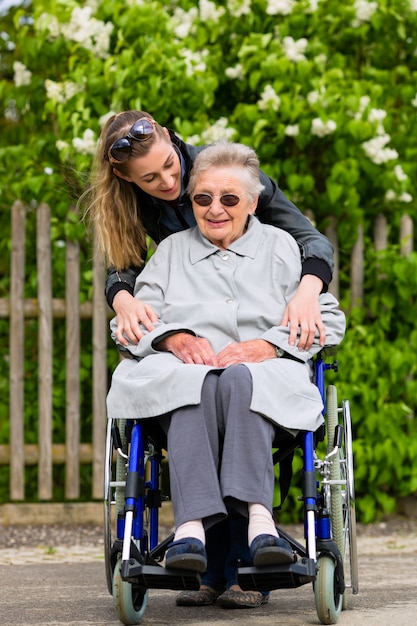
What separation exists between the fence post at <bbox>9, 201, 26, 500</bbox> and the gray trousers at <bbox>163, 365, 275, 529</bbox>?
297 cm

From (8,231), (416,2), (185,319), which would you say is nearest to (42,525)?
(8,231)

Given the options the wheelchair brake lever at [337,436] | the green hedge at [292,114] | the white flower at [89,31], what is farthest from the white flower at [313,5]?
the wheelchair brake lever at [337,436]

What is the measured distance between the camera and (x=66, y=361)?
6.09 meters

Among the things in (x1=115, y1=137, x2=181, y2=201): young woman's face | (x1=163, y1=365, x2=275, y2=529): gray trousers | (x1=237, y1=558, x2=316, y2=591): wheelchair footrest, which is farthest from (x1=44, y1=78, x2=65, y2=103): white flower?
(x1=237, y1=558, x2=316, y2=591): wheelchair footrest

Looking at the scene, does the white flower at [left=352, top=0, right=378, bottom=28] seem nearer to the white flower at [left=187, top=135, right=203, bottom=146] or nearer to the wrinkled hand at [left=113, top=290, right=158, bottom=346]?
the white flower at [left=187, top=135, right=203, bottom=146]

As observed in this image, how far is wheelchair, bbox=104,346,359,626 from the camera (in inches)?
119

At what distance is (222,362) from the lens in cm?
337

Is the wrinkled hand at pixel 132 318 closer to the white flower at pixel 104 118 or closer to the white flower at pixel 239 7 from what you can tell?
the white flower at pixel 104 118

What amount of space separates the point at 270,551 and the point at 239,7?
3.71 metres

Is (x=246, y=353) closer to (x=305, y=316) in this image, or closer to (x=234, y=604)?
(x=305, y=316)

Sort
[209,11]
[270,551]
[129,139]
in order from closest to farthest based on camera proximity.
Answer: [270,551]
[129,139]
[209,11]

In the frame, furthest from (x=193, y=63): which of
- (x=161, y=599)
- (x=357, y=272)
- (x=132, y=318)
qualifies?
(x=161, y=599)

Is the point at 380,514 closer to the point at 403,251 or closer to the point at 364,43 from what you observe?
the point at 403,251

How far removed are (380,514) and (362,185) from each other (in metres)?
1.73
